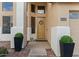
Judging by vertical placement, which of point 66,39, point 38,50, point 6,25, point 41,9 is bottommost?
point 38,50

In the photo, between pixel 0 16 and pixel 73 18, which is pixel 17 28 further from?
pixel 0 16

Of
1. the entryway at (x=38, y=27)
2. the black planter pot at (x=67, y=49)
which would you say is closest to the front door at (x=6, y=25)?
the entryway at (x=38, y=27)

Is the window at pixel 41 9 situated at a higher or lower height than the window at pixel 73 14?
higher

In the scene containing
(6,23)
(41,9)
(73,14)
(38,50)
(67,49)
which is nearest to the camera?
(67,49)

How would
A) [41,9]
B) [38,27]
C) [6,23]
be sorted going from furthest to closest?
[38,27] → [41,9] → [6,23]

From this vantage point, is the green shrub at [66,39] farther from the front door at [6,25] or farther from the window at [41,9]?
the window at [41,9]

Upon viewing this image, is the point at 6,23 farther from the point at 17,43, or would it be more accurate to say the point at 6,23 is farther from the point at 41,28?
the point at 17,43

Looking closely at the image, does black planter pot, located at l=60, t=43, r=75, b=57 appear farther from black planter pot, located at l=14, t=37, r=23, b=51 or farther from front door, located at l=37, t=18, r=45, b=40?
front door, located at l=37, t=18, r=45, b=40

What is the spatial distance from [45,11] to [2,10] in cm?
344

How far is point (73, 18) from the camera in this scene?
10883 millimetres

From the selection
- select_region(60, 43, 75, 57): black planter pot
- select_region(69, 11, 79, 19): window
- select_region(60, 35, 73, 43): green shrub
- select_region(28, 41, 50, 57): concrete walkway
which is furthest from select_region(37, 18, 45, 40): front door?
select_region(60, 43, 75, 57): black planter pot

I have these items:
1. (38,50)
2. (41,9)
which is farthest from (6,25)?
(38,50)

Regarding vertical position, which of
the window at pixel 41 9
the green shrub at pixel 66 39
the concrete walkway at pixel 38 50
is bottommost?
the concrete walkway at pixel 38 50

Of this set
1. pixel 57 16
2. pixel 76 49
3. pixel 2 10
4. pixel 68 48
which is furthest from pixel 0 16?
pixel 68 48
